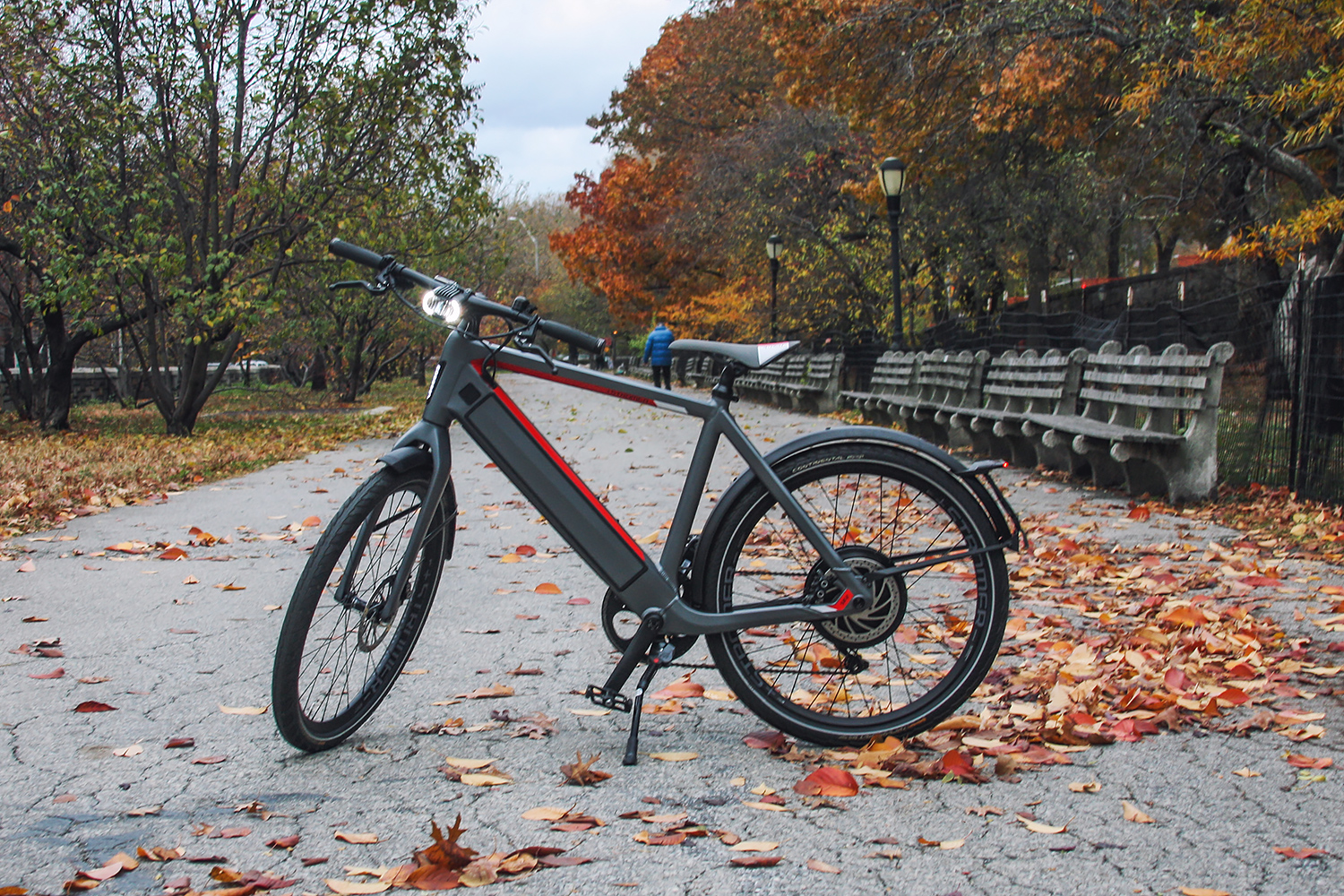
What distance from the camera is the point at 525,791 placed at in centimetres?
323

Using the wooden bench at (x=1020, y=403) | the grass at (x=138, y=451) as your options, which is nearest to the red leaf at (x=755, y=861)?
the grass at (x=138, y=451)

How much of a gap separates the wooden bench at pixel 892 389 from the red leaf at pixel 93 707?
12205mm

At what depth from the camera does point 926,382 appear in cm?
1550

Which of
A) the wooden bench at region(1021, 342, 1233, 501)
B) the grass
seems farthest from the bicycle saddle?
the grass

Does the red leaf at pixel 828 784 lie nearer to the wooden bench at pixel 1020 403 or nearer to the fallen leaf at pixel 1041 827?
the fallen leaf at pixel 1041 827

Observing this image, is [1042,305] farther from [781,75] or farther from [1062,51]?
[1062,51]

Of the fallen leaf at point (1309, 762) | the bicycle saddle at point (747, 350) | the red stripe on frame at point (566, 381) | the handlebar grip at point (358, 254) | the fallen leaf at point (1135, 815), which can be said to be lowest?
the fallen leaf at point (1135, 815)

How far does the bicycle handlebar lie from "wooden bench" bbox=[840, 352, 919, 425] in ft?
39.7

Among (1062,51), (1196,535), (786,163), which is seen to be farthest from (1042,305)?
(1196,535)

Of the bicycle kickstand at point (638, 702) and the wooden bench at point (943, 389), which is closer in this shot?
the bicycle kickstand at point (638, 702)

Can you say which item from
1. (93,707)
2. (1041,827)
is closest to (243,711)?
(93,707)

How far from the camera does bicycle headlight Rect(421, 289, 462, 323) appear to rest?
11.6 feet

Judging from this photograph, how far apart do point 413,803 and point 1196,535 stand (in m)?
5.67

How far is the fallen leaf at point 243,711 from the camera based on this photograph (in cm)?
395
